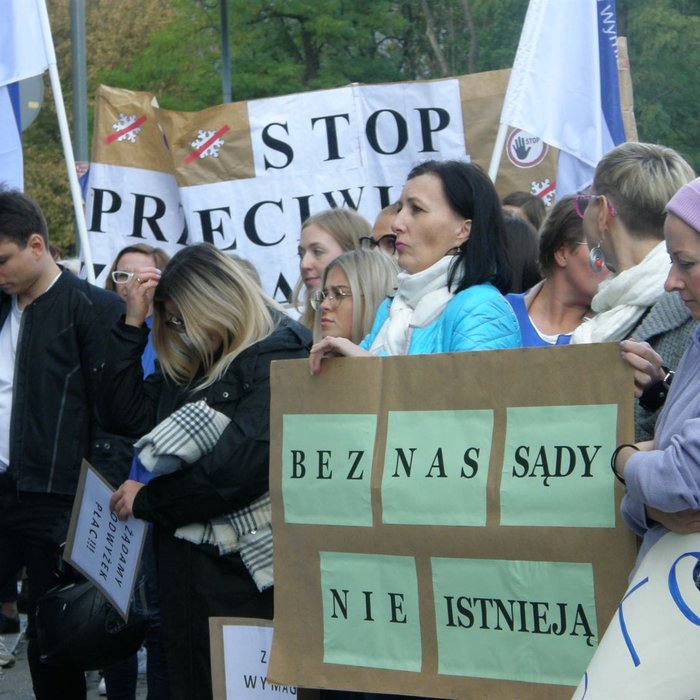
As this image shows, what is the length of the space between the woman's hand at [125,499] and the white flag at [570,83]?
3.02 m

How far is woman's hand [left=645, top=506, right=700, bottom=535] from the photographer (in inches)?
108

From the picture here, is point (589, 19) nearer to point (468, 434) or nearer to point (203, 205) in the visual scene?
point (203, 205)

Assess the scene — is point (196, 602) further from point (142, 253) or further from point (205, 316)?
point (142, 253)

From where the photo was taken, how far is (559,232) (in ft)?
15.1

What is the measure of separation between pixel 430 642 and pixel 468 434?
1.74ft

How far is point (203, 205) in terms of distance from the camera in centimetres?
748

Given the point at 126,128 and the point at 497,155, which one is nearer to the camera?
the point at 497,155

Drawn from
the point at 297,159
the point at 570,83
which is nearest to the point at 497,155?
the point at 570,83

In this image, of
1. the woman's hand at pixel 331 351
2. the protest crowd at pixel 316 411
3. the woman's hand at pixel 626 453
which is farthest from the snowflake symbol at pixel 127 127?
the woman's hand at pixel 626 453

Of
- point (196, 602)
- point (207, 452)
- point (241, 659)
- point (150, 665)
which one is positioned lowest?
point (150, 665)

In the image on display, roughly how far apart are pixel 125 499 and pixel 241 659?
67 cm

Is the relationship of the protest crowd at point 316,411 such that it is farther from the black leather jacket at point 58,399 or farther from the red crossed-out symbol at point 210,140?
the red crossed-out symbol at point 210,140

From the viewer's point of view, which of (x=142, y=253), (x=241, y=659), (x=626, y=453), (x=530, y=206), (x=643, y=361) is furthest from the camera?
(x=142, y=253)

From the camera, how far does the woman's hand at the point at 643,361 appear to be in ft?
10.0
